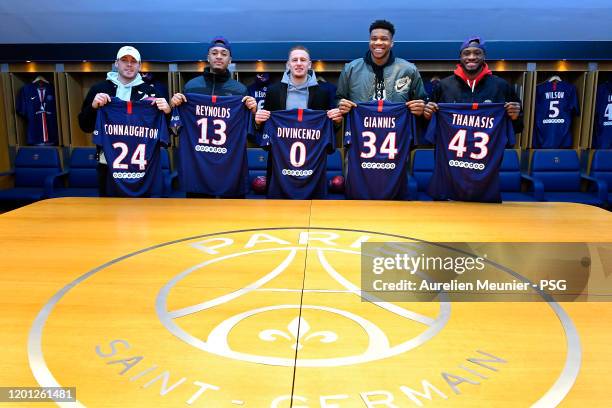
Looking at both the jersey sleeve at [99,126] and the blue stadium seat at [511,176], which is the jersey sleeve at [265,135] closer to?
the jersey sleeve at [99,126]

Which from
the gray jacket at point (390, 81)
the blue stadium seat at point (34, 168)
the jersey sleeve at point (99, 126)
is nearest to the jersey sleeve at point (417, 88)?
the gray jacket at point (390, 81)

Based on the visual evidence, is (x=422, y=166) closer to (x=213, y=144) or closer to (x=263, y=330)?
(x=213, y=144)

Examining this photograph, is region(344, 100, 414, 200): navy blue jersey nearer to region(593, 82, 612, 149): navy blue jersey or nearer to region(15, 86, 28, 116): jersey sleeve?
region(593, 82, 612, 149): navy blue jersey

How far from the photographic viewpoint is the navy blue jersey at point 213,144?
3416 mm

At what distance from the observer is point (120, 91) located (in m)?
3.50

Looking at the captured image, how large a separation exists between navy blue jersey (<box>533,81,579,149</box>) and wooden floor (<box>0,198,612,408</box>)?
13.4 ft

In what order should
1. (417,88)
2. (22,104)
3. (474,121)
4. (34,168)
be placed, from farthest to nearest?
(22,104)
(34,168)
(417,88)
(474,121)

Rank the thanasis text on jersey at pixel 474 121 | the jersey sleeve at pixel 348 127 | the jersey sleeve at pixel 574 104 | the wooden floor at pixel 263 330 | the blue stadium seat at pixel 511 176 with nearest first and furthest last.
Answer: the wooden floor at pixel 263 330
the thanasis text on jersey at pixel 474 121
the jersey sleeve at pixel 348 127
the blue stadium seat at pixel 511 176
the jersey sleeve at pixel 574 104

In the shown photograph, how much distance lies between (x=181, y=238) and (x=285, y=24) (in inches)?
172

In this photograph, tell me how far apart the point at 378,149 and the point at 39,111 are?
4.51 meters

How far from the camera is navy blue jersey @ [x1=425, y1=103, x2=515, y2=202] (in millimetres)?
3303

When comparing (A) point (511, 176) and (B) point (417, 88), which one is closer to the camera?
(B) point (417, 88)

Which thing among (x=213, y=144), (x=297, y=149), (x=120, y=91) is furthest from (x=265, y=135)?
(x=120, y=91)

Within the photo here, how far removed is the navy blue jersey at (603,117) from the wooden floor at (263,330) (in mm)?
4341
